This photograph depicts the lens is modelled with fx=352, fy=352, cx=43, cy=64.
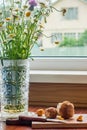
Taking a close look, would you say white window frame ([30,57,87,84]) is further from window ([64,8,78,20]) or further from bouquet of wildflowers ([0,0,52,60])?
bouquet of wildflowers ([0,0,52,60])

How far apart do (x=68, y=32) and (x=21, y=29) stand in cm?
53

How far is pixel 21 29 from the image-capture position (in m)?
1.31

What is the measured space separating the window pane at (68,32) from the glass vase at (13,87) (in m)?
0.50

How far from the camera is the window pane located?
1772 mm

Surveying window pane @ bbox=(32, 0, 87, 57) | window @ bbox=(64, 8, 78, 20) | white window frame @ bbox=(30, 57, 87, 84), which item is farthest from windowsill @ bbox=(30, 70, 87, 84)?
window @ bbox=(64, 8, 78, 20)

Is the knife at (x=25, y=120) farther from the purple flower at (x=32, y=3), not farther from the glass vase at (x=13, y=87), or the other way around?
the purple flower at (x=32, y=3)

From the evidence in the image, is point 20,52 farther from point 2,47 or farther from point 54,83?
point 54,83

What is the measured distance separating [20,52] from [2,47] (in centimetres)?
7

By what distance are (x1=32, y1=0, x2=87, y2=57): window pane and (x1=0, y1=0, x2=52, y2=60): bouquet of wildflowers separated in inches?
17.7

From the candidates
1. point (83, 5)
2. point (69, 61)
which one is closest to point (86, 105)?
point (69, 61)

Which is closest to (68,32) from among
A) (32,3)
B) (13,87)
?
(32,3)

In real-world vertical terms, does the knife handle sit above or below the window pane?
below

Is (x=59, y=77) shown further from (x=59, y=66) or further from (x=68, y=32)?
(x=68, y=32)

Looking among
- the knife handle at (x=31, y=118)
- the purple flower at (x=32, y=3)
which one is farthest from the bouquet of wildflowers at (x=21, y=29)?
the knife handle at (x=31, y=118)
